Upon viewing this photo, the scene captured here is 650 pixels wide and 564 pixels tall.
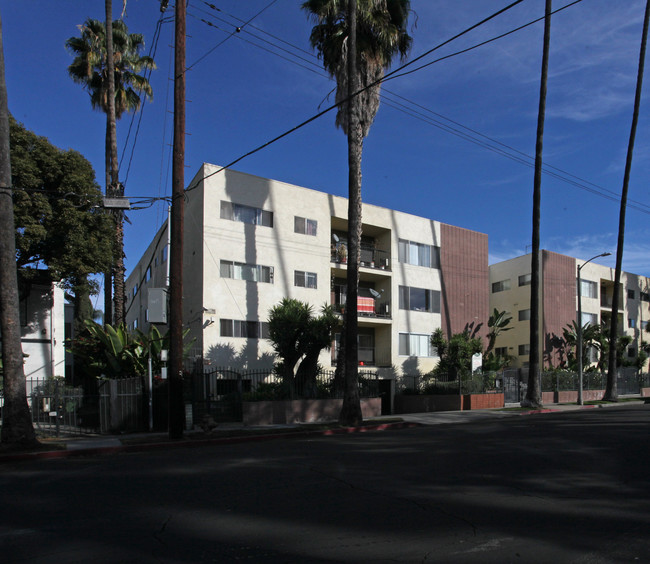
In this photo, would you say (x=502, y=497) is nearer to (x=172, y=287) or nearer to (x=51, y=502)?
(x=51, y=502)

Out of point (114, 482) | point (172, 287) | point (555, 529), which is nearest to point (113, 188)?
point (172, 287)

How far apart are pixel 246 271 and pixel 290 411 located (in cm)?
828

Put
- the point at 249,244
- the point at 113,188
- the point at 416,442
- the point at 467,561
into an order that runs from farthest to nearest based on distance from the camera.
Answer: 1. the point at 249,244
2. the point at 113,188
3. the point at 416,442
4. the point at 467,561

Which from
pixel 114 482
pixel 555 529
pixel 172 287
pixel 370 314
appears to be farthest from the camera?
pixel 370 314

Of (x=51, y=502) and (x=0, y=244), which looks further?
(x=0, y=244)

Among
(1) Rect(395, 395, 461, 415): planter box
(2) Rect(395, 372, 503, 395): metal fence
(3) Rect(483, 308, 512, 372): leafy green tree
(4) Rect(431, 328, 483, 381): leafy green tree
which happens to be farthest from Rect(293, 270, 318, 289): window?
(3) Rect(483, 308, 512, 372): leafy green tree

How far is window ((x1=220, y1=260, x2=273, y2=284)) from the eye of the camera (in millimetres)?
26766

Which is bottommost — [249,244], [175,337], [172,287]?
[175,337]

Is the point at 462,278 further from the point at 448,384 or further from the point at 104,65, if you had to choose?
the point at 104,65

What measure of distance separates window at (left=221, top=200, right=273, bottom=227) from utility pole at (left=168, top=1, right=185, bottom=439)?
34.2ft

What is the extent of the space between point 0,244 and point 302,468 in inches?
354

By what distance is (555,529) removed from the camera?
6.08m

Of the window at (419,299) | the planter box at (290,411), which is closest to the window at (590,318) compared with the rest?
the window at (419,299)

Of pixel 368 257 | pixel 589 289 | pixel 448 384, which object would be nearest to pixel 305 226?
pixel 368 257
